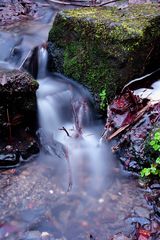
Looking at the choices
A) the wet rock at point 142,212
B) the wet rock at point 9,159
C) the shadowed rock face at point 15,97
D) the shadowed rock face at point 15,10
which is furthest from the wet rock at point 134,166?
the shadowed rock face at point 15,10

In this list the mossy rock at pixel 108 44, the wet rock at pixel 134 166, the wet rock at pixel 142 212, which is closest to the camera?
the wet rock at pixel 142 212

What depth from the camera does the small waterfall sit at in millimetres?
4242

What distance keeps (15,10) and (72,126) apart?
3.74 m

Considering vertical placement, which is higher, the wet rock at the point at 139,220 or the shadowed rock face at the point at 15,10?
the shadowed rock face at the point at 15,10

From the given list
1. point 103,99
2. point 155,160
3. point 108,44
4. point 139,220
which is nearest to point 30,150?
point 103,99

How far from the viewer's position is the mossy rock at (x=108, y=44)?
179 inches

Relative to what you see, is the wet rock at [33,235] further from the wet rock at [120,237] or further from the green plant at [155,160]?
the green plant at [155,160]

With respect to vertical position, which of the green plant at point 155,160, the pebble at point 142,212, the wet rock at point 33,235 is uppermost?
the green plant at point 155,160

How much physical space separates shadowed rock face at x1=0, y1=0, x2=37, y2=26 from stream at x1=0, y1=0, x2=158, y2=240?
68.7 inches

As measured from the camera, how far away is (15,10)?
24.2 feet

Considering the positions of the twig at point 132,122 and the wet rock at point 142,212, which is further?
the twig at point 132,122

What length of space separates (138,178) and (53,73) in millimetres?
2352

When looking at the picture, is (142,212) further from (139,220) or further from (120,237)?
(120,237)

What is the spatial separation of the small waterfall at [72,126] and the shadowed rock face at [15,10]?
83.7 inches
